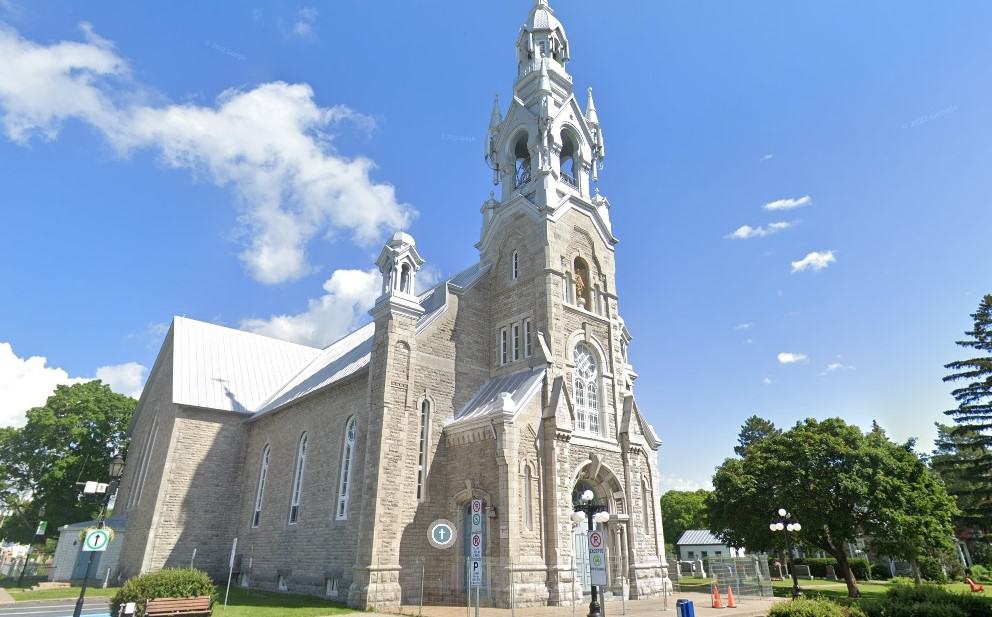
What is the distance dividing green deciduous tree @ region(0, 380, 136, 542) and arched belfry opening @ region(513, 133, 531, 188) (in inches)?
1272

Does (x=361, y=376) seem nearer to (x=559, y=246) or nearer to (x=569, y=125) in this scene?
(x=559, y=246)

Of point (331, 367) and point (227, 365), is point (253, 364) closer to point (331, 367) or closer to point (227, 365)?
point (227, 365)

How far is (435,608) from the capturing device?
62.6ft

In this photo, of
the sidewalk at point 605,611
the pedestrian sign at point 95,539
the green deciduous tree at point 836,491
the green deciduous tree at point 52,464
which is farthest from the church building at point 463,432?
the green deciduous tree at point 836,491

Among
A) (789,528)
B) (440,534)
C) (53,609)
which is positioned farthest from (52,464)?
(789,528)

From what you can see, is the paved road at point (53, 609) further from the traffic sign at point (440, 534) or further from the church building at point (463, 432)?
the traffic sign at point (440, 534)

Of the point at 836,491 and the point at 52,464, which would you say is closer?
the point at 836,491

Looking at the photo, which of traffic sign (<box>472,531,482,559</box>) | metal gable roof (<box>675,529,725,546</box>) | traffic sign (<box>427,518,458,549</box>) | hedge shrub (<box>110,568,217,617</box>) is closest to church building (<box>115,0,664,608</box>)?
traffic sign (<box>427,518,458,549</box>)

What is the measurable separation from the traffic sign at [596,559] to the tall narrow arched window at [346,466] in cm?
1197

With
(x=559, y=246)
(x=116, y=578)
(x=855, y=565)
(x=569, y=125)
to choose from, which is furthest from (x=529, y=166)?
(x=855, y=565)

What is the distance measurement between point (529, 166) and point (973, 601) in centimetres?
2469

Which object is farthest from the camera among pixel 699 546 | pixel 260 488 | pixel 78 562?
pixel 699 546

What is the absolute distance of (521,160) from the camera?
103ft

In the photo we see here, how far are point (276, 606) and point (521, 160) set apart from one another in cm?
2373
